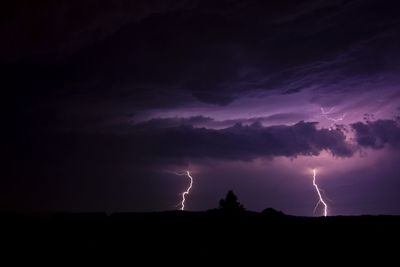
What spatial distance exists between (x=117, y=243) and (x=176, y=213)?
7.67m

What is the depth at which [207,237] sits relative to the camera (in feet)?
78.8

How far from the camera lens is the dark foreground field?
2181cm

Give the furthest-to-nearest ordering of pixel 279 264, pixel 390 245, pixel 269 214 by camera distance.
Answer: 1. pixel 269 214
2. pixel 390 245
3. pixel 279 264

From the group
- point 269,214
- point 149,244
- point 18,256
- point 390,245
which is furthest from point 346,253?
→ point 18,256

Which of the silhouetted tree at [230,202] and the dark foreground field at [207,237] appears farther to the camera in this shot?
the silhouetted tree at [230,202]

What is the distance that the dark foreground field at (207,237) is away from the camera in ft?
71.6

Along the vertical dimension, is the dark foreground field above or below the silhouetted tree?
below

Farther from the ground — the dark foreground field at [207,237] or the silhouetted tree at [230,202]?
the silhouetted tree at [230,202]

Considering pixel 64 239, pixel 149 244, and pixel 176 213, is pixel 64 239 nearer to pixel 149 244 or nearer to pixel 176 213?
pixel 149 244

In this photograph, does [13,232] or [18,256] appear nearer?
[18,256]

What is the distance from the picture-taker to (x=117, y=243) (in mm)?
23188

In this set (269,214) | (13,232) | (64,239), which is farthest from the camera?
(269,214)

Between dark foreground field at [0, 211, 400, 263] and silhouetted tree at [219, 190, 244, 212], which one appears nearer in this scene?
dark foreground field at [0, 211, 400, 263]

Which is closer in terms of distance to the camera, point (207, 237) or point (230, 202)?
point (207, 237)
